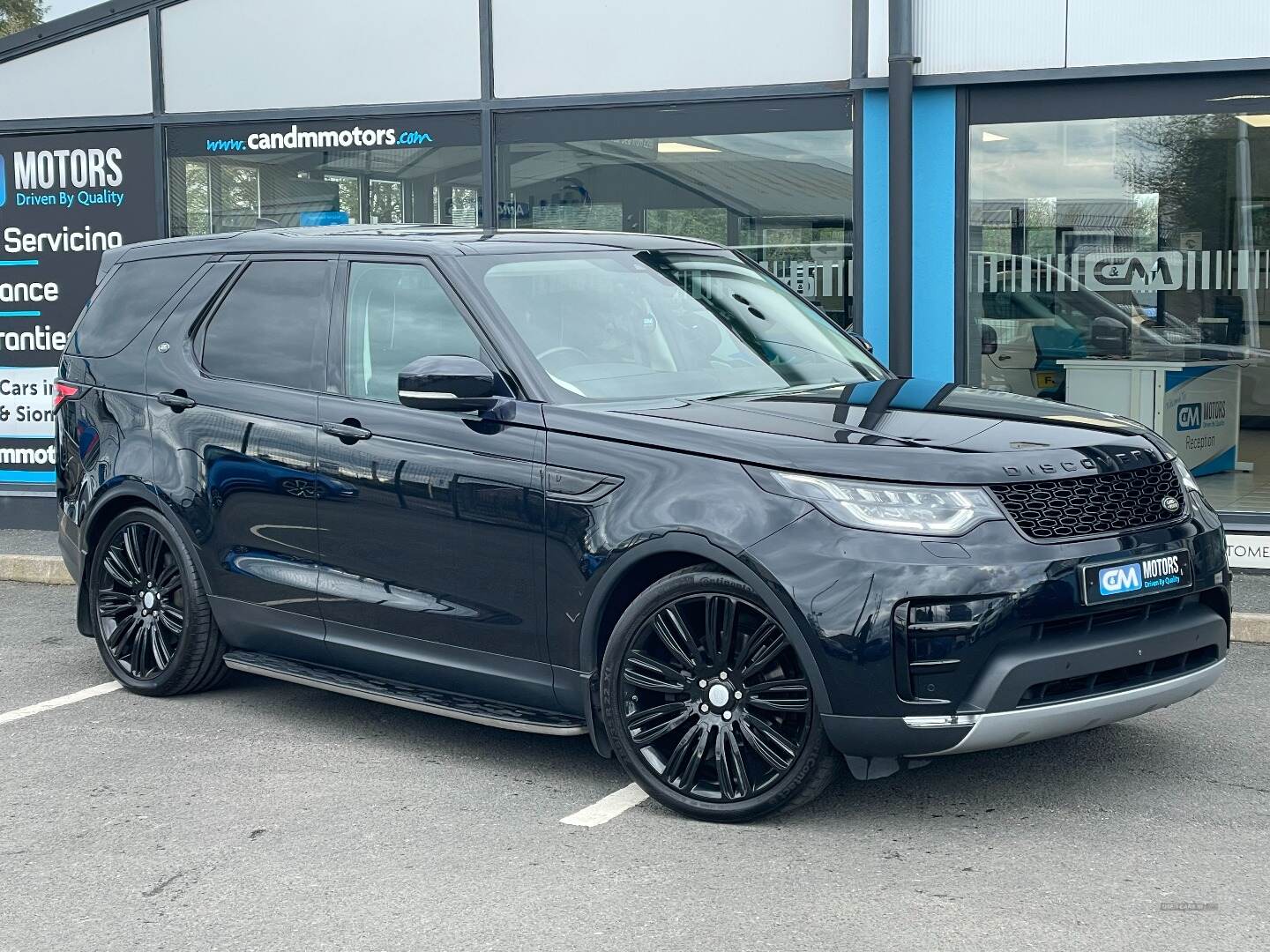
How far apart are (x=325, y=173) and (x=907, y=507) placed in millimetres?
7467

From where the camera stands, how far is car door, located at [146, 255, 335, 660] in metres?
6.04

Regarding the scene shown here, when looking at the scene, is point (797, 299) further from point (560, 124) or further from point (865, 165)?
point (560, 124)

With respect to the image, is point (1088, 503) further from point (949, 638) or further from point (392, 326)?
point (392, 326)

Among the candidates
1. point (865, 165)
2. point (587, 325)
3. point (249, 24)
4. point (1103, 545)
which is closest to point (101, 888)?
point (587, 325)

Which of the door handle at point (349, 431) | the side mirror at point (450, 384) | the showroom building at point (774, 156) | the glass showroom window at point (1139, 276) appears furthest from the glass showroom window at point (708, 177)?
the side mirror at point (450, 384)

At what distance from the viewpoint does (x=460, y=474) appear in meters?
5.47

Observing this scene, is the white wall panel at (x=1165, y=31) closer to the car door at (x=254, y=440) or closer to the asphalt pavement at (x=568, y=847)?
the asphalt pavement at (x=568, y=847)

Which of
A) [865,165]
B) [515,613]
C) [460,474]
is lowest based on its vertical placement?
[515,613]

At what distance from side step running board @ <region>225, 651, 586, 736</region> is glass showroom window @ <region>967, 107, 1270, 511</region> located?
17.1 feet

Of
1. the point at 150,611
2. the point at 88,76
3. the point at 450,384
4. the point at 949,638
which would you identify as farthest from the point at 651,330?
the point at 88,76

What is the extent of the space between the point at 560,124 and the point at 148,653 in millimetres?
5092

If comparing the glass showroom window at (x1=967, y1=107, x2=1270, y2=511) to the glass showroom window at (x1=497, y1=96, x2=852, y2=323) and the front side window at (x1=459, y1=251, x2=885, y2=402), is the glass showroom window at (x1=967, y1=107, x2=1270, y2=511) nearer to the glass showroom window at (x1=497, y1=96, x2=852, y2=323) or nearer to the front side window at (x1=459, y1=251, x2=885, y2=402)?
the glass showroom window at (x1=497, y1=96, x2=852, y2=323)

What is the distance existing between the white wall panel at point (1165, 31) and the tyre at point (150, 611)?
5.85 meters

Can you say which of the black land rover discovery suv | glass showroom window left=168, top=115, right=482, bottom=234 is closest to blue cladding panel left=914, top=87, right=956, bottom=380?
glass showroom window left=168, top=115, right=482, bottom=234
